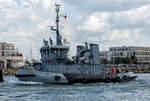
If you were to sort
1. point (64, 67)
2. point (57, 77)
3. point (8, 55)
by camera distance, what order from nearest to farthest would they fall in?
1. point (57, 77)
2. point (64, 67)
3. point (8, 55)

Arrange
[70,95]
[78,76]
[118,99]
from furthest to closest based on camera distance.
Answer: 1. [78,76]
2. [70,95]
3. [118,99]

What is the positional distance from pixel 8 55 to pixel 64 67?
4079 inches

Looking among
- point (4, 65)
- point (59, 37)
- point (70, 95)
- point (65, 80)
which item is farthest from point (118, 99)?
point (4, 65)

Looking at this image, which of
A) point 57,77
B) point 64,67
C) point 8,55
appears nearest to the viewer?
point 57,77

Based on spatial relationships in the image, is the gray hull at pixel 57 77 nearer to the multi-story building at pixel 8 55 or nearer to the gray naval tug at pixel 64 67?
the gray naval tug at pixel 64 67

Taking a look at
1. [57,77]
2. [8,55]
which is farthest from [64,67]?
[8,55]

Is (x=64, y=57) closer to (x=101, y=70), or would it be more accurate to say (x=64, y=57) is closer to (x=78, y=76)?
(x=78, y=76)

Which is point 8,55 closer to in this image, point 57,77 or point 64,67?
point 64,67

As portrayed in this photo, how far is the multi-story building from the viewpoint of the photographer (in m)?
160

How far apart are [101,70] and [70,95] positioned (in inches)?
959

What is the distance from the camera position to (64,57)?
66.1m

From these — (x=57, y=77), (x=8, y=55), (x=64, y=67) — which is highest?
(x=8, y=55)

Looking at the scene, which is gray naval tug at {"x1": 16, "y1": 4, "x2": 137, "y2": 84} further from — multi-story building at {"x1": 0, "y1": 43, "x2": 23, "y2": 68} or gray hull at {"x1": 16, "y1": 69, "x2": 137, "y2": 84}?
multi-story building at {"x1": 0, "y1": 43, "x2": 23, "y2": 68}

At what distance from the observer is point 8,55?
16525cm
